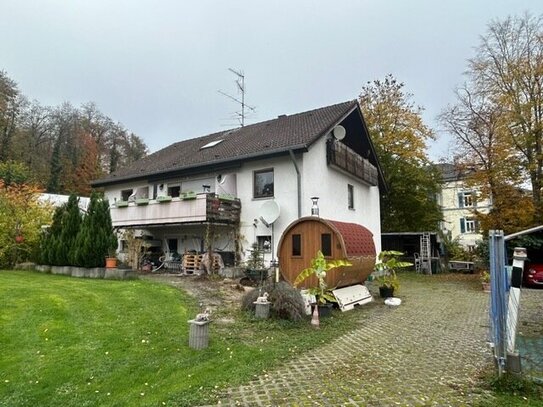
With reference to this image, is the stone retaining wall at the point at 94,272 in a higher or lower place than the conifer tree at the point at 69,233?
lower

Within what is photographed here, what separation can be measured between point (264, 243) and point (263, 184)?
2.71 metres

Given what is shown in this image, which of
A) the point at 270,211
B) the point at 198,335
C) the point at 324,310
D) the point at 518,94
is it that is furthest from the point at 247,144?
the point at 518,94

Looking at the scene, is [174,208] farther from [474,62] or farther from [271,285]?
[474,62]

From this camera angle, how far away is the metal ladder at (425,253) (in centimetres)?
2519

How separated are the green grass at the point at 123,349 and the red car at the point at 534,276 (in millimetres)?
11531

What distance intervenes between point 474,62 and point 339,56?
10344 mm

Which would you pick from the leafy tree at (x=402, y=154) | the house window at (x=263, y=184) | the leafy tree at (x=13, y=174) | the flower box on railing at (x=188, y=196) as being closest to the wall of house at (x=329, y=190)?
the house window at (x=263, y=184)

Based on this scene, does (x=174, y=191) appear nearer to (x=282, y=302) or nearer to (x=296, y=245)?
(x=296, y=245)

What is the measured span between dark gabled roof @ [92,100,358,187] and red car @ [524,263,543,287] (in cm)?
1110

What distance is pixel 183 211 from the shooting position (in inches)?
649

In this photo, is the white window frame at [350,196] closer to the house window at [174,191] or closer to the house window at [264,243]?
the house window at [264,243]

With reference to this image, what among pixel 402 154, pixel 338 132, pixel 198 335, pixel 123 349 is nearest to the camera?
pixel 123 349

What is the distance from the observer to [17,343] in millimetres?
5926

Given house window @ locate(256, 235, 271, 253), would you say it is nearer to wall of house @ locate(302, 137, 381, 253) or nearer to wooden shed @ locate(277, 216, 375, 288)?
wall of house @ locate(302, 137, 381, 253)
